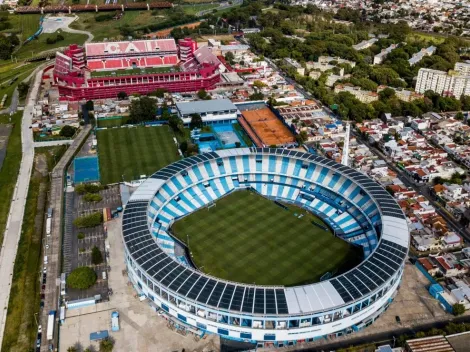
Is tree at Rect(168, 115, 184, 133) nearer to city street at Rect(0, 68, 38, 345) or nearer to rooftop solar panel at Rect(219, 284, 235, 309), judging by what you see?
city street at Rect(0, 68, 38, 345)

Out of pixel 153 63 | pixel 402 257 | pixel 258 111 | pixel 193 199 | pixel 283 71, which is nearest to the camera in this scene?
pixel 402 257

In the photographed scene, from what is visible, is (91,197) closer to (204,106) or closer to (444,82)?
(204,106)

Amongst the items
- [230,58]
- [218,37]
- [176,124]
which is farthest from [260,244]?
[218,37]

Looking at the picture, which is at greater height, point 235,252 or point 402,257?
point 402,257

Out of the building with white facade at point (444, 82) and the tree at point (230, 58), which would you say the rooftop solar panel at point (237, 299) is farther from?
the tree at point (230, 58)

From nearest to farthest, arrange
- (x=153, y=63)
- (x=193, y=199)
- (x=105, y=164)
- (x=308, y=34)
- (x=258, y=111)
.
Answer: (x=193, y=199)
(x=105, y=164)
(x=258, y=111)
(x=153, y=63)
(x=308, y=34)

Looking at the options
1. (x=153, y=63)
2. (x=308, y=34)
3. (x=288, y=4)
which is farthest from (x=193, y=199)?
(x=288, y=4)

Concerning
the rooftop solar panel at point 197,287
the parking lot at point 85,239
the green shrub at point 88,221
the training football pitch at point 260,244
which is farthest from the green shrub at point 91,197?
the rooftop solar panel at point 197,287

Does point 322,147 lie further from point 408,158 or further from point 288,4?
point 288,4

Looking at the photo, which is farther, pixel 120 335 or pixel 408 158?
pixel 408 158

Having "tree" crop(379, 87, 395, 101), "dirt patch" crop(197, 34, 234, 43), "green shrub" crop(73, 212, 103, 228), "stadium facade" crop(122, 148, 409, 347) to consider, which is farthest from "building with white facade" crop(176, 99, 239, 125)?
"dirt patch" crop(197, 34, 234, 43)
